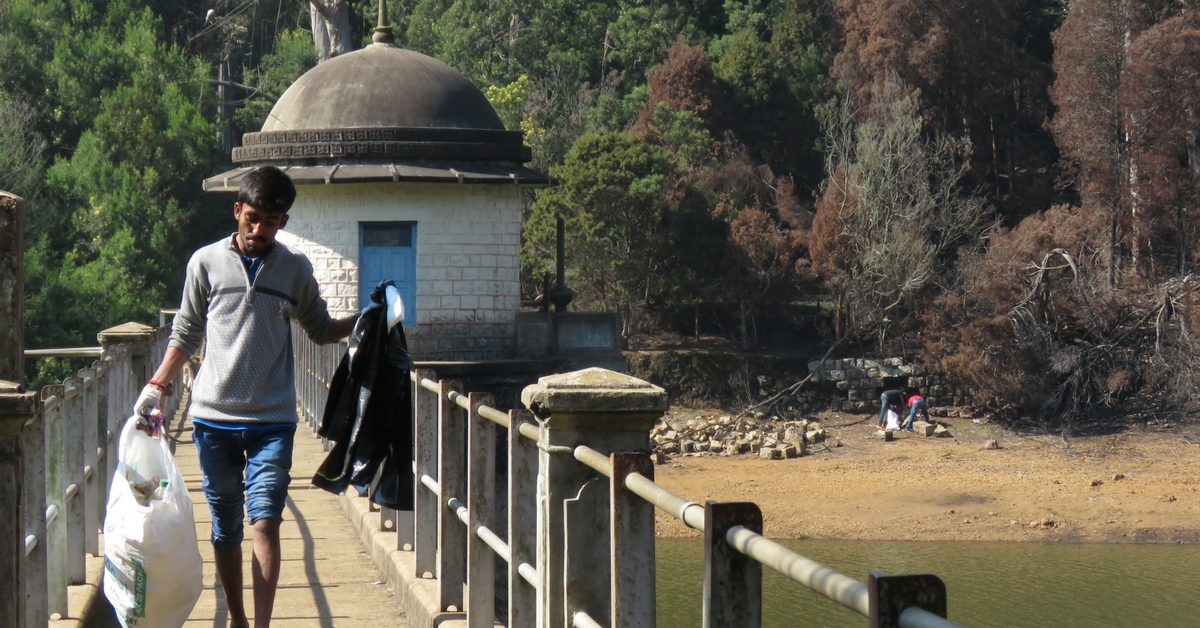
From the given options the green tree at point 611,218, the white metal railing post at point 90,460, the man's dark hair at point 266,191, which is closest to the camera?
the man's dark hair at point 266,191

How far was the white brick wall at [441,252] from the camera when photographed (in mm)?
20391

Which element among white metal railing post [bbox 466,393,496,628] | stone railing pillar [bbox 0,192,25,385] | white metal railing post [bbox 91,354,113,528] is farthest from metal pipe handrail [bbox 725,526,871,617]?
white metal railing post [bbox 91,354,113,528]

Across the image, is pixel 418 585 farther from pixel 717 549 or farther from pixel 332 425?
pixel 717 549

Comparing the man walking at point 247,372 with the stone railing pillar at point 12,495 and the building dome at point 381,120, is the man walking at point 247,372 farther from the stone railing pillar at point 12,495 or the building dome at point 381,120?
the building dome at point 381,120

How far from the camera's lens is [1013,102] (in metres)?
41.6

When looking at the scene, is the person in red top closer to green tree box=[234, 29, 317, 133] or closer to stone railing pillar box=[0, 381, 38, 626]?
green tree box=[234, 29, 317, 133]

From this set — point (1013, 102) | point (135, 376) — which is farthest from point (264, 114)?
point (135, 376)

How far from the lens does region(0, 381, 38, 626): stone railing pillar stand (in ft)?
12.1

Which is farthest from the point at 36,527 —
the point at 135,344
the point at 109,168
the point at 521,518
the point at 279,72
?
the point at 279,72

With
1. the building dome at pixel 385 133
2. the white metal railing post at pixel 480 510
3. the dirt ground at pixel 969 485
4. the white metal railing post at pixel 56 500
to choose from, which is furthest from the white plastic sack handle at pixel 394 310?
the dirt ground at pixel 969 485

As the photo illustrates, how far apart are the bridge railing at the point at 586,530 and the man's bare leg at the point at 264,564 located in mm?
805

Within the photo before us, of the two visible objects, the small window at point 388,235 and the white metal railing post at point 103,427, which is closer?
the white metal railing post at point 103,427

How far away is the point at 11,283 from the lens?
A: 4.39m

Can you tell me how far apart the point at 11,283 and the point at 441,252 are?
1609 centimetres
